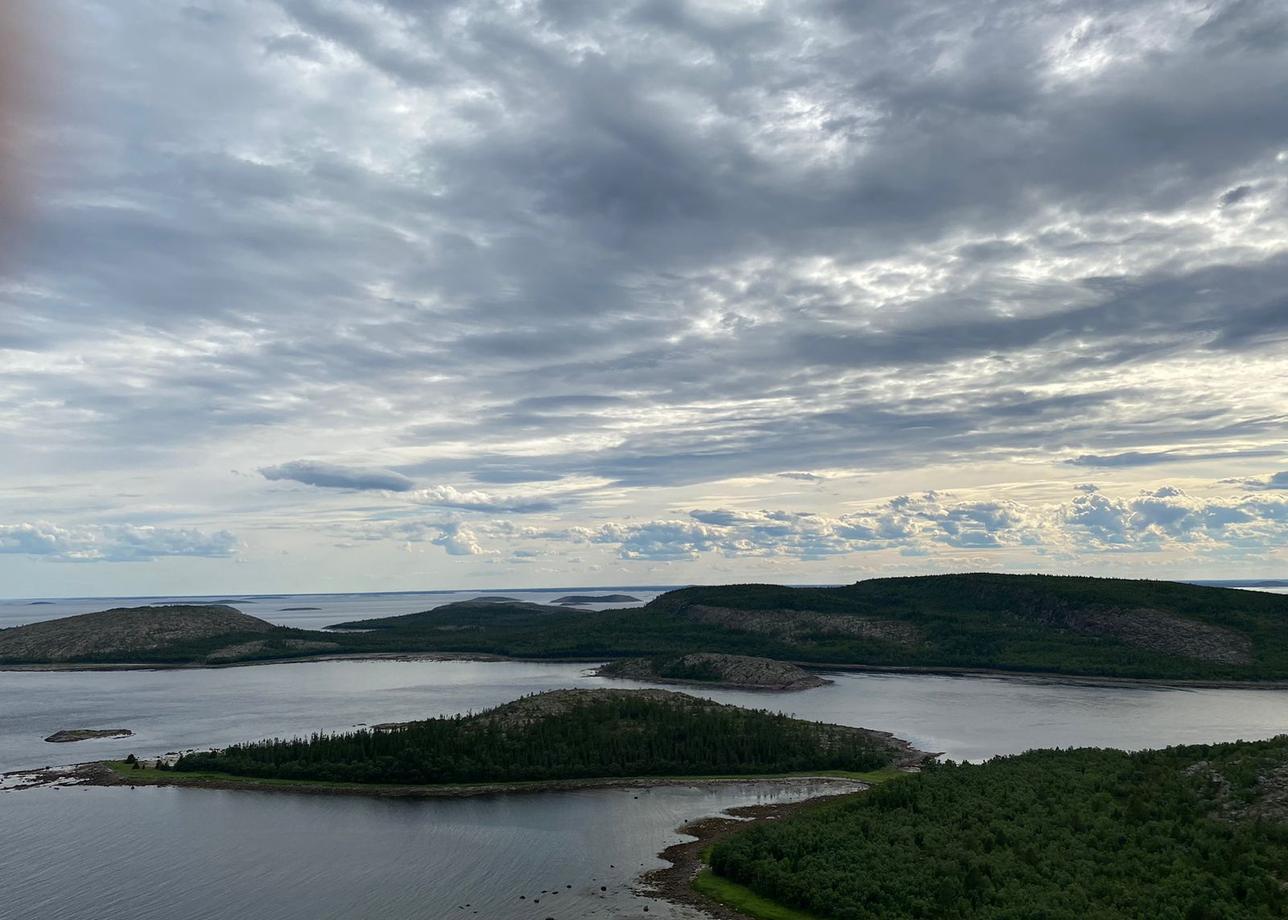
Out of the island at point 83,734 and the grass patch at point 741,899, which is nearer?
the grass patch at point 741,899

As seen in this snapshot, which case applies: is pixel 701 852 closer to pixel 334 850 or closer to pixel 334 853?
pixel 334 853

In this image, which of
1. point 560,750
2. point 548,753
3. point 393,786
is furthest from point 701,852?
point 393,786

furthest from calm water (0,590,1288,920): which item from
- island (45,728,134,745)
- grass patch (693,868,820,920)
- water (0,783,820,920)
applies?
island (45,728,134,745)

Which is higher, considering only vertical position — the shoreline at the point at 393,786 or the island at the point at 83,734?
the island at the point at 83,734

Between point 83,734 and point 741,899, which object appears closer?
point 741,899

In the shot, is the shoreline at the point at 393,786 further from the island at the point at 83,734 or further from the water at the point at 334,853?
the island at the point at 83,734

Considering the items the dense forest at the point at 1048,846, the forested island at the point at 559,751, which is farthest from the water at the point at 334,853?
the dense forest at the point at 1048,846

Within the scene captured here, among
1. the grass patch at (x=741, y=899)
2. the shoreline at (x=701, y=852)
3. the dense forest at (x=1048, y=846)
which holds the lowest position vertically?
the shoreline at (x=701, y=852)
